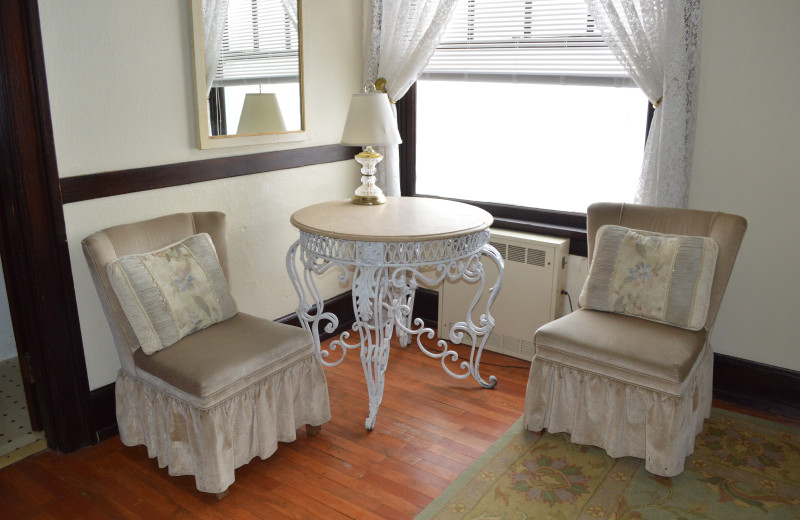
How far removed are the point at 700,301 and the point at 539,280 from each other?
0.89 m

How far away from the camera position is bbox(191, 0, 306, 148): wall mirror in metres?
2.85

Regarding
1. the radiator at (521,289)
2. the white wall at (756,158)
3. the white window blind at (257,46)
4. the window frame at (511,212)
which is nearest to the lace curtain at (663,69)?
the white wall at (756,158)

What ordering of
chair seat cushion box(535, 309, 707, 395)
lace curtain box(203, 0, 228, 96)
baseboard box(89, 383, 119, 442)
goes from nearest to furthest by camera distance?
chair seat cushion box(535, 309, 707, 395), baseboard box(89, 383, 119, 442), lace curtain box(203, 0, 228, 96)

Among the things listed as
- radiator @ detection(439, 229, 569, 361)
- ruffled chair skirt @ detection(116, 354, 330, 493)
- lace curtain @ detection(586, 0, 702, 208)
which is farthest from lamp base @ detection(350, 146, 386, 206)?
lace curtain @ detection(586, 0, 702, 208)

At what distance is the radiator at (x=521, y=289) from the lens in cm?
328

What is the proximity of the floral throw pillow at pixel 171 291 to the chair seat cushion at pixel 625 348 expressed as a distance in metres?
1.35

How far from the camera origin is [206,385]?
88.3 inches

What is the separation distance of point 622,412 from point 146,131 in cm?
225

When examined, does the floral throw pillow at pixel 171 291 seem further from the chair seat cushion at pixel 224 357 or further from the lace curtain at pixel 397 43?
the lace curtain at pixel 397 43

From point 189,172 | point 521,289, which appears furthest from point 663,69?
point 189,172

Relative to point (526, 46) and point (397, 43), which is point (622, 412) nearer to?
point (526, 46)

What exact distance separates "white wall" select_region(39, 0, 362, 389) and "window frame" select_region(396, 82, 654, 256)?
0.58 m

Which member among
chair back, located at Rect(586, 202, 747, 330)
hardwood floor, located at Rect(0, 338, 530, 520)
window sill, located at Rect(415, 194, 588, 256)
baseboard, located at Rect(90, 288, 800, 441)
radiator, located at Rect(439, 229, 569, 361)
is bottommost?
hardwood floor, located at Rect(0, 338, 530, 520)

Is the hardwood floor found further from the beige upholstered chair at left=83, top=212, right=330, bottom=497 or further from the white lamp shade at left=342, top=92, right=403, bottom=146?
the white lamp shade at left=342, top=92, right=403, bottom=146
